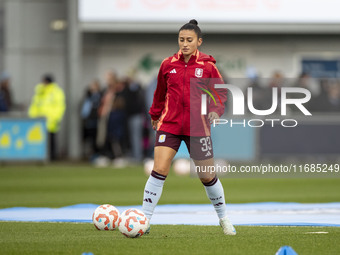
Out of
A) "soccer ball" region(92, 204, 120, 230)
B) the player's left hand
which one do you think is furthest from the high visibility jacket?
the player's left hand

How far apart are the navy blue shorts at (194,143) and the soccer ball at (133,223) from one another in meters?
0.81

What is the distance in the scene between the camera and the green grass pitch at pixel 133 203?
871cm

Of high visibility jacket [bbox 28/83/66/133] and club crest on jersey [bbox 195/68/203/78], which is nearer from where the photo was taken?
club crest on jersey [bbox 195/68/203/78]

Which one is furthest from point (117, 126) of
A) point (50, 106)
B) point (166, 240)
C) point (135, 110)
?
point (166, 240)

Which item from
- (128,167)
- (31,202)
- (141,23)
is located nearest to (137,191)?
(31,202)

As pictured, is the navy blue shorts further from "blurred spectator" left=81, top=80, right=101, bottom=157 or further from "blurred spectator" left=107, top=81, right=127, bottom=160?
"blurred spectator" left=81, top=80, right=101, bottom=157

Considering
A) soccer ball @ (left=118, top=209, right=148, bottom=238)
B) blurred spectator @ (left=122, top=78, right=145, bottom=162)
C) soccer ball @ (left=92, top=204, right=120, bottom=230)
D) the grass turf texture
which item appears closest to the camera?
the grass turf texture

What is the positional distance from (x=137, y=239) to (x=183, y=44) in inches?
83.2

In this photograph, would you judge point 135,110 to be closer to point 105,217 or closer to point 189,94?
point 105,217

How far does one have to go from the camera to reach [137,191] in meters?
17.2

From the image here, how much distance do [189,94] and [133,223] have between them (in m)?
1.49

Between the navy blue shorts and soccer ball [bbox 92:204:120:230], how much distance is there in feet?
3.78

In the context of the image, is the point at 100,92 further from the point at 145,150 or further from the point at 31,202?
the point at 31,202

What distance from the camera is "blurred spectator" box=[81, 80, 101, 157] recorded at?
26.4m
